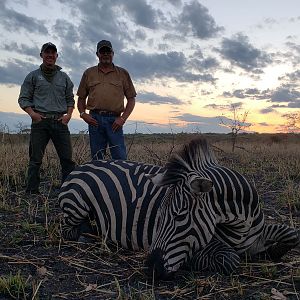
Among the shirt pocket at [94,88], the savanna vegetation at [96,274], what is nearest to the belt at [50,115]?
the shirt pocket at [94,88]

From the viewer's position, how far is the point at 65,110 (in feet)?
21.6

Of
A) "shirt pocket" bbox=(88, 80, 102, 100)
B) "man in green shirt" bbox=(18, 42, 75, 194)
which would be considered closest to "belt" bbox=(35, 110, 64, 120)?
"man in green shirt" bbox=(18, 42, 75, 194)

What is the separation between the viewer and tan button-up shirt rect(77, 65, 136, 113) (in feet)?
20.6

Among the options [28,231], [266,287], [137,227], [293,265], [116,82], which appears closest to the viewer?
[266,287]

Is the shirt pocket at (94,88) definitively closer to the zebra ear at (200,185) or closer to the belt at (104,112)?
the belt at (104,112)

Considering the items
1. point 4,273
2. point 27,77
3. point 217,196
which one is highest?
point 27,77

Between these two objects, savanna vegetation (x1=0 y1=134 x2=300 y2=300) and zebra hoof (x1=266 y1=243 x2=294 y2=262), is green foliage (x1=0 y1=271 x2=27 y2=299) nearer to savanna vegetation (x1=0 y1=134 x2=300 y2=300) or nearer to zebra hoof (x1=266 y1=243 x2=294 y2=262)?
savanna vegetation (x1=0 y1=134 x2=300 y2=300)

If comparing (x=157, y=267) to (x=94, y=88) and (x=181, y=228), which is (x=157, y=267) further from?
(x=94, y=88)

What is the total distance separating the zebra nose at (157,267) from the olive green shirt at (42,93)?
12.5 feet

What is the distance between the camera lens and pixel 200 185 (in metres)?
3.17

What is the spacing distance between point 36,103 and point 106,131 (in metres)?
1.09

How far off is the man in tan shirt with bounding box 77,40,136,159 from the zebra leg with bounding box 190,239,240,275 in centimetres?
307

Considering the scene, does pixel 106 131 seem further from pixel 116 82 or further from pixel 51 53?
pixel 51 53

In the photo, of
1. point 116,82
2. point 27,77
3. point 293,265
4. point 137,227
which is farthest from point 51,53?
point 293,265
